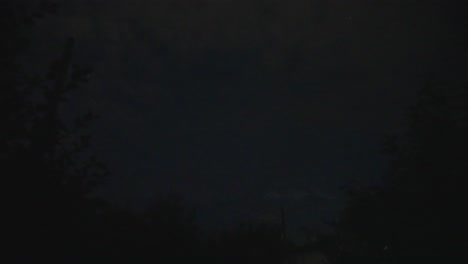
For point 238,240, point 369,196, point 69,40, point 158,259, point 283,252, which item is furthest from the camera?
point 283,252

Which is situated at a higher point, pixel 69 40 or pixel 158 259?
pixel 69 40

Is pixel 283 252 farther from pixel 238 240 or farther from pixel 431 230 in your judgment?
pixel 431 230

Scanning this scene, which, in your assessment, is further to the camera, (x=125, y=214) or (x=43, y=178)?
(x=125, y=214)

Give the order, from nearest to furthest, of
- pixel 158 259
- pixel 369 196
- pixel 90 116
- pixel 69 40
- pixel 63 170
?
pixel 63 170
pixel 90 116
pixel 69 40
pixel 158 259
pixel 369 196

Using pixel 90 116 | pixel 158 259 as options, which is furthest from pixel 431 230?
pixel 90 116

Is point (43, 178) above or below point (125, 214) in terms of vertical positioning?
below

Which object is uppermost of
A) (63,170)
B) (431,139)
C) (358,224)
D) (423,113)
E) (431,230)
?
(423,113)

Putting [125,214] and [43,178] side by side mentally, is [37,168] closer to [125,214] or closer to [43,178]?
[43,178]

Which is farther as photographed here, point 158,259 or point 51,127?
point 158,259

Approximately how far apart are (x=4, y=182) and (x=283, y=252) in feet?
83.3

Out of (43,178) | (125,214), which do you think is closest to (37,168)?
(43,178)

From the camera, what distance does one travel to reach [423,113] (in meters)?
12.7

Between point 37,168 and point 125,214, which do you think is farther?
point 125,214

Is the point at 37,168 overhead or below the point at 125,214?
below
